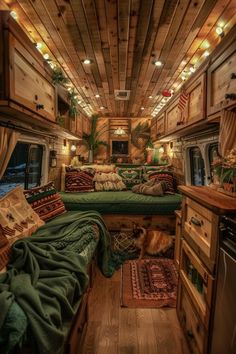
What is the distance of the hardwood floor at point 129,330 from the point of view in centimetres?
153

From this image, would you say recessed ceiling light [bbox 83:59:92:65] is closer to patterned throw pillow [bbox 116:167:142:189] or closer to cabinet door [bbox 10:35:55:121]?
cabinet door [bbox 10:35:55:121]

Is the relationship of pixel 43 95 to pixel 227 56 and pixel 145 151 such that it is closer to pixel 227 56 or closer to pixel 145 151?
pixel 227 56

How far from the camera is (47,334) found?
94 cm

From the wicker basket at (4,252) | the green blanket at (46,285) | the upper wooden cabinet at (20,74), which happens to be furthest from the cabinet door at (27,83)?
the green blanket at (46,285)

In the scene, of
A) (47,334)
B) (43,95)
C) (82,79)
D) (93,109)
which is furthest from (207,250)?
(93,109)

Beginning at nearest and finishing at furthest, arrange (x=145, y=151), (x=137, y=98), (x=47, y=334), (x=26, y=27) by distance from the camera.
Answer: (x=47, y=334)
(x=26, y=27)
(x=137, y=98)
(x=145, y=151)

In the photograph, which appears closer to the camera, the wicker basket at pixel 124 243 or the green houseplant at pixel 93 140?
the wicker basket at pixel 124 243

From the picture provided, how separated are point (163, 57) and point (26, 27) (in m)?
1.48

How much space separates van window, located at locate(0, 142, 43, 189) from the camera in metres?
2.49

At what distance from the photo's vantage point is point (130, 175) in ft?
13.6

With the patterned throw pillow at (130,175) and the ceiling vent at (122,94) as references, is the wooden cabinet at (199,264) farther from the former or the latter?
the ceiling vent at (122,94)

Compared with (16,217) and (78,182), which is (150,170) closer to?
(78,182)

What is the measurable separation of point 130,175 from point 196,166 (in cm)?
132

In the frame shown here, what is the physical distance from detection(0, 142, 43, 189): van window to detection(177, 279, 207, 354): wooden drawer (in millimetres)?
2008
